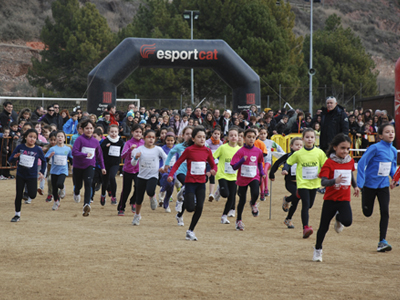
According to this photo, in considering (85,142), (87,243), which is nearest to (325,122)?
(85,142)

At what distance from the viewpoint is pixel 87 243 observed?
7.51 metres

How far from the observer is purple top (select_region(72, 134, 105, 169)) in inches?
404

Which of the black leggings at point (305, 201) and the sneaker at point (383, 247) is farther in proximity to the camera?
the black leggings at point (305, 201)

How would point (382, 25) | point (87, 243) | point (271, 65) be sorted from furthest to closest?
point (382, 25), point (271, 65), point (87, 243)

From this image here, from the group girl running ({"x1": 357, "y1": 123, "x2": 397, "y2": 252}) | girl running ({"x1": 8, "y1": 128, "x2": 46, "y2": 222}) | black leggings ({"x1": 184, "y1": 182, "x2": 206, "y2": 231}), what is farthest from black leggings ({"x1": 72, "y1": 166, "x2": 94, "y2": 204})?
girl running ({"x1": 357, "y1": 123, "x2": 397, "y2": 252})

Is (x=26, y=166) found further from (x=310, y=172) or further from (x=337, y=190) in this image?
(x=337, y=190)

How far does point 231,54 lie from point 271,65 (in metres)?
17.7

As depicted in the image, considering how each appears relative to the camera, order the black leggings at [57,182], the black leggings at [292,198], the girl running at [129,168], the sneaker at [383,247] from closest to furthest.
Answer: the sneaker at [383,247]
the black leggings at [292,198]
the girl running at [129,168]
the black leggings at [57,182]

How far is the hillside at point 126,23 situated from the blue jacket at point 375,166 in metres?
39.8

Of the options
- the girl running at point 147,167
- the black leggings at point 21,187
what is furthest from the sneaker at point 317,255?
the black leggings at point 21,187

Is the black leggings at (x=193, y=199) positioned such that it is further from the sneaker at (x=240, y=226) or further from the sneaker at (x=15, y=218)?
the sneaker at (x=15, y=218)

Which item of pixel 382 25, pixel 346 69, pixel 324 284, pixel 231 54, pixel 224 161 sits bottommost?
pixel 324 284

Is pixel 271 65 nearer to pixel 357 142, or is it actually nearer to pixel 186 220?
pixel 357 142

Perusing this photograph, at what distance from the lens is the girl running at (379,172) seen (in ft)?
24.1
